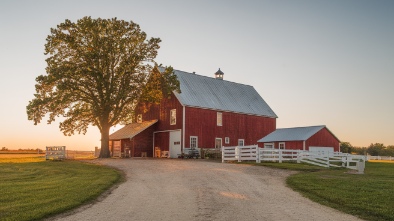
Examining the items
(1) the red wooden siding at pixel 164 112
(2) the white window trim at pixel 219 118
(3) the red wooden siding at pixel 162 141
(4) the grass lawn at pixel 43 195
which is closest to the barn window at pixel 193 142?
(1) the red wooden siding at pixel 164 112

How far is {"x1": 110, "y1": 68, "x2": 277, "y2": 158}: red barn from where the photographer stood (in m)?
42.2

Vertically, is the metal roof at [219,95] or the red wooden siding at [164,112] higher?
the metal roof at [219,95]

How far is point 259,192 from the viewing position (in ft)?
54.2

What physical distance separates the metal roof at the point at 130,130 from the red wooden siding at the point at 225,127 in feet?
17.6

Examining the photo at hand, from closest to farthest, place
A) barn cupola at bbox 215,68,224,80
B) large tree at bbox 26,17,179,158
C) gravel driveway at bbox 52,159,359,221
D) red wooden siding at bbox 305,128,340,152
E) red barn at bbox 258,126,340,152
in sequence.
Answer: gravel driveway at bbox 52,159,359,221, large tree at bbox 26,17,179,158, red barn at bbox 258,126,340,152, red wooden siding at bbox 305,128,340,152, barn cupola at bbox 215,68,224,80

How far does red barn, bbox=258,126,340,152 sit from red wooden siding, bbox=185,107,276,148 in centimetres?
153

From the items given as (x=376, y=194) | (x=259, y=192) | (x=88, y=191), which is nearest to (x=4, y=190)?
(x=88, y=191)

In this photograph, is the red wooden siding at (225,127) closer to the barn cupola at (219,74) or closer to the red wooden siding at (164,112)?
the red wooden siding at (164,112)

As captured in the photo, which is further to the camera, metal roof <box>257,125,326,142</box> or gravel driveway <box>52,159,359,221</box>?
metal roof <box>257,125,326,142</box>

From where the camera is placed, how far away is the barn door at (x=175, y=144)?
4169cm

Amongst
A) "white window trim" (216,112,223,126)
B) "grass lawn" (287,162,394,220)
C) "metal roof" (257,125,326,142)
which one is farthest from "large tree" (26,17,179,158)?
"grass lawn" (287,162,394,220)

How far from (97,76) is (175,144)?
→ 35.4 ft

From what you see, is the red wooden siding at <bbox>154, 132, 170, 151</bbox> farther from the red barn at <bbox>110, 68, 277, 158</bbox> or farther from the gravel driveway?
the gravel driveway

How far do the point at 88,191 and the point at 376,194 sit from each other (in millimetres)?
11894
